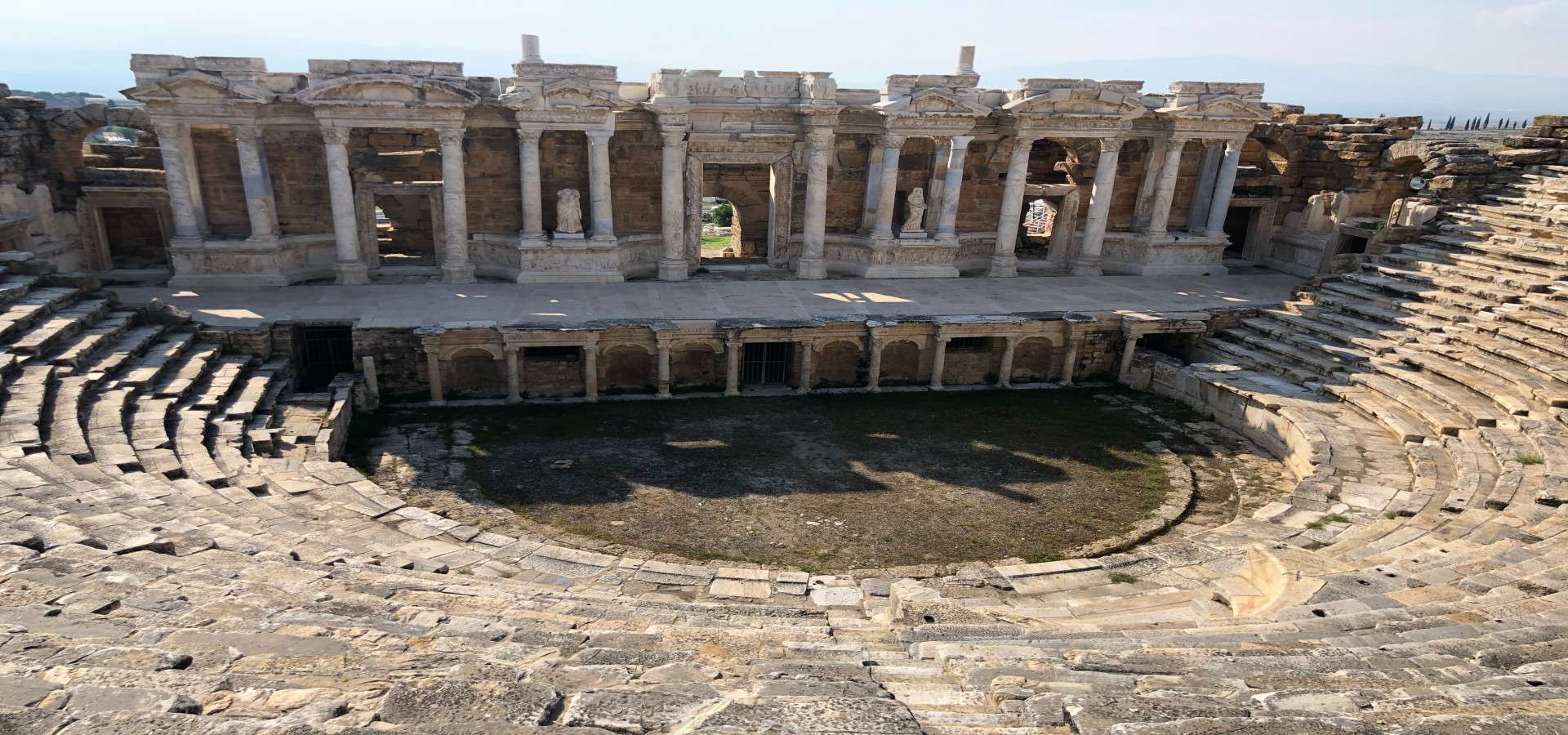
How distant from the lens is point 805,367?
725 inches

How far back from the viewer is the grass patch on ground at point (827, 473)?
12.4m

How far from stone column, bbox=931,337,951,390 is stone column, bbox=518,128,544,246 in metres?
9.36

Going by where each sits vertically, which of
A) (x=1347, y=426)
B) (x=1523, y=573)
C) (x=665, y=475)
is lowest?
(x=665, y=475)

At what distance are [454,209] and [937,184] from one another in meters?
11.9

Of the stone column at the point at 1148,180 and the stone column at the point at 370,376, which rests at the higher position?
the stone column at the point at 1148,180

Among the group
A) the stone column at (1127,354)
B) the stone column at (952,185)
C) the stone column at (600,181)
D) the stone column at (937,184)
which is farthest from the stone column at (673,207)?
the stone column at (1127,354)

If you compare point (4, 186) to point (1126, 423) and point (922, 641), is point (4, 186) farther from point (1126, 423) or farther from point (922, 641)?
point (1126, 423)

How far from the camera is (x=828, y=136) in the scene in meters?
21.2

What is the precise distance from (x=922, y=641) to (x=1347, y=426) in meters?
11.4

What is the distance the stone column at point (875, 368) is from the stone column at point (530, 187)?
818cm

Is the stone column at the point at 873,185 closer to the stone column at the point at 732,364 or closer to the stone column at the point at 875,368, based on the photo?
the stone column at the point at 875,368

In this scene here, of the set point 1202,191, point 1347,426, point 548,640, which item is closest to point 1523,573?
point 1347,426

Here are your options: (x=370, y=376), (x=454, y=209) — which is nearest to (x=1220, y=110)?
(x=454, y=209)

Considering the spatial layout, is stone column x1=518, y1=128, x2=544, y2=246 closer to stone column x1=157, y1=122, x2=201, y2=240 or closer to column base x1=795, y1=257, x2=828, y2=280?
column base x1=795, y1=257, x2=828, y2=280
